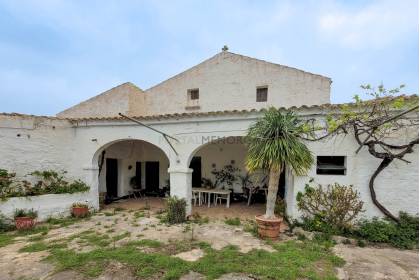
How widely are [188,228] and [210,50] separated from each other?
1008 cm

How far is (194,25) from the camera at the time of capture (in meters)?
10.7

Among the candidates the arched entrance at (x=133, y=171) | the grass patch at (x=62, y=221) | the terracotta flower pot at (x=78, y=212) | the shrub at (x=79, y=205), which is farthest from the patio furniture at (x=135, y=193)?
the grass patch at (x=62, y=221)

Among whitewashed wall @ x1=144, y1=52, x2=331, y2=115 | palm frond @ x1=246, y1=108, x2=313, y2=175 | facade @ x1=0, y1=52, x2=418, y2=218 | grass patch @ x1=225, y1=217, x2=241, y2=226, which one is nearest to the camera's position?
palm frond @ x1=246, y1=108, x2=313, y2=175

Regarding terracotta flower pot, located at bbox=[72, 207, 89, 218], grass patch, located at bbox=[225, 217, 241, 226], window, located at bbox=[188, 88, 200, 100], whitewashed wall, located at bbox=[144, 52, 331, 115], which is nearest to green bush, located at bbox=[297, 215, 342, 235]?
A: grass patch, located at bbox=[225, 217, 241, 226]

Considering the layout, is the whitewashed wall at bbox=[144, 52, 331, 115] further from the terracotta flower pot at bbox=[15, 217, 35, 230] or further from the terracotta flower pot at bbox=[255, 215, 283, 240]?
the terracotta flower pot at bbox=[15, 217, 35, 230]

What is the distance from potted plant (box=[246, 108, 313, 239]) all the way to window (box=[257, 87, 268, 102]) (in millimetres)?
5401

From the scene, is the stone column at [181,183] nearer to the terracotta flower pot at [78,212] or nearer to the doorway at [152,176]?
the terracotta flower pot at [78,212]

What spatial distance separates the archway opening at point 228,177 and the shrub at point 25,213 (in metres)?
→ 6.03

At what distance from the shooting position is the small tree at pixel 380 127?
636cm

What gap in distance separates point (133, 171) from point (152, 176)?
110 centimetres

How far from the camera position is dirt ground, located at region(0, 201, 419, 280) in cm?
491

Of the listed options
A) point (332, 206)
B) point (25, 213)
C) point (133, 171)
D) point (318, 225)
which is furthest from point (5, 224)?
point (332, 206)

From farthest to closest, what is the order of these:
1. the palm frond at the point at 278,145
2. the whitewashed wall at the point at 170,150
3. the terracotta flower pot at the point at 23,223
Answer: the terracotta flower pot at the point at 23,223 → the whitewashed wall at the point at 170,150 → the palm frond at the point at 278,145

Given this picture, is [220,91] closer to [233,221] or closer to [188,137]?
[188,137]
